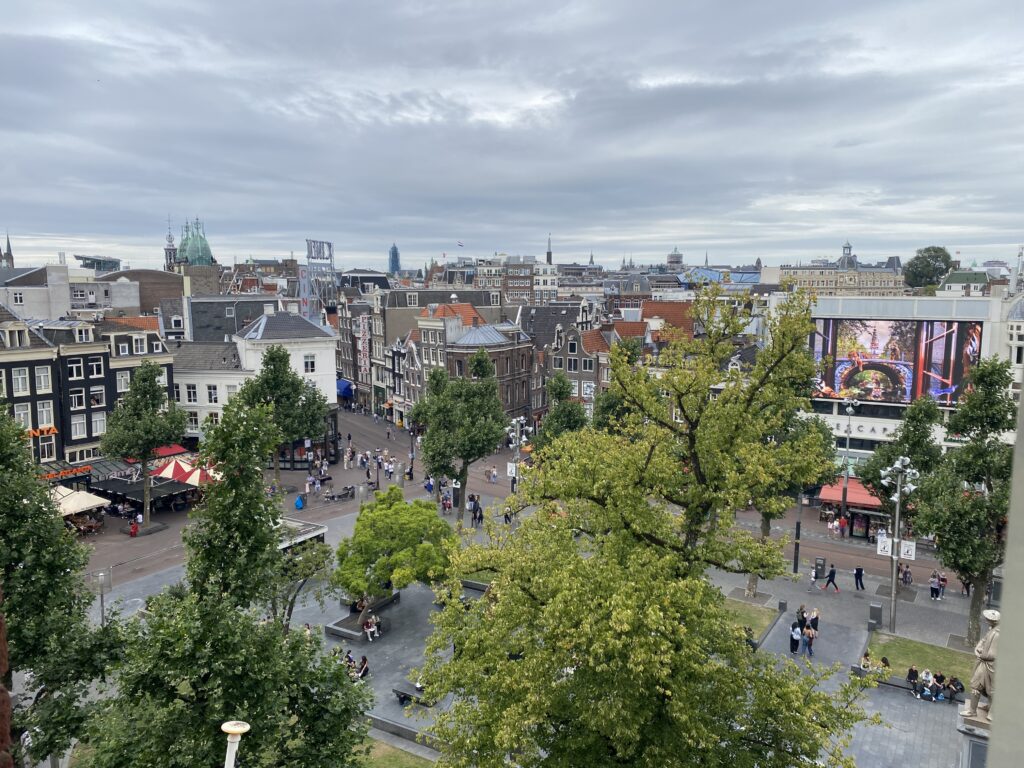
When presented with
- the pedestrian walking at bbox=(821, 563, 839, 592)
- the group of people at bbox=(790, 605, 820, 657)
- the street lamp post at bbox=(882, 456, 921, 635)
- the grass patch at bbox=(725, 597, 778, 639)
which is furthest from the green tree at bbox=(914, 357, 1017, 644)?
the grass patch at bbox=(725, 597, 778, 639)

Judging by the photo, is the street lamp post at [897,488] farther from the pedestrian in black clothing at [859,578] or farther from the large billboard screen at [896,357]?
the large billboard screen at [896,357]

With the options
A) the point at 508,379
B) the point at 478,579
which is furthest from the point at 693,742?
the point at 508,379

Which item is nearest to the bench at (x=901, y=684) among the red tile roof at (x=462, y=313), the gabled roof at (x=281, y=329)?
the gabled roof at (x=281, y=329)

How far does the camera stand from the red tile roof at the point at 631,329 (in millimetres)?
76312

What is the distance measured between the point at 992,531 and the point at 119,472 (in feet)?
172

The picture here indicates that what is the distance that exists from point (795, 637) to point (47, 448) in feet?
164

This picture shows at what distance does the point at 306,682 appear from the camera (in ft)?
52.6

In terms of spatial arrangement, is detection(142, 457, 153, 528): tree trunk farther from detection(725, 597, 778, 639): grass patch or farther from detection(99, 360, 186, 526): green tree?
detection(725, 597, 778, 639): grass patch

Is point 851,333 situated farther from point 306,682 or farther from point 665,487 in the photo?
point 306,682

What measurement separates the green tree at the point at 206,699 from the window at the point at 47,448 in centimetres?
4384

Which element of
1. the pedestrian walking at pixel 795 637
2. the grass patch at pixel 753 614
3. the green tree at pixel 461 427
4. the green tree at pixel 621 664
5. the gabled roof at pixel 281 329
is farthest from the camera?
the gabled roof at pixel 281 329

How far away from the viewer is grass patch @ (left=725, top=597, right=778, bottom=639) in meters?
34.1

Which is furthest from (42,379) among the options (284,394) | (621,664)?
(621,664)

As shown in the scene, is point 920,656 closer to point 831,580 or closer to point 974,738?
point 831,580
